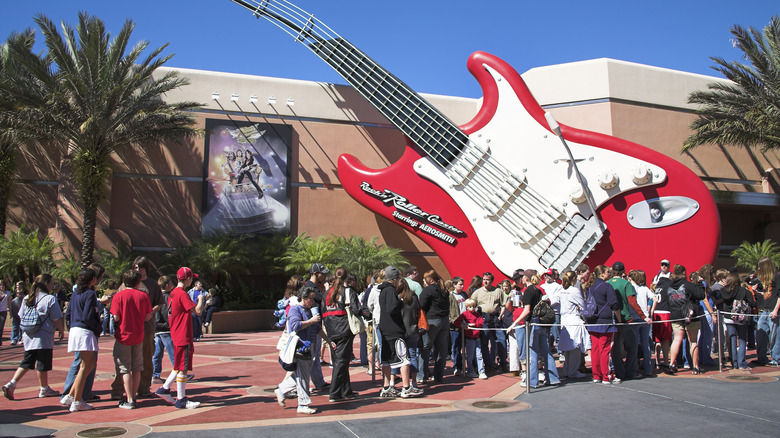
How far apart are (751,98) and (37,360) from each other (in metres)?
22.6

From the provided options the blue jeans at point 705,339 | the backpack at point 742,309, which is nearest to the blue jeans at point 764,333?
the backpack at point 742,309

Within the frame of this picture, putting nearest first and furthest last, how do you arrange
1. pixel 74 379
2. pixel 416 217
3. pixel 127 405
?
pixel 127 405 → pixel 74 379 → pixel 416 217

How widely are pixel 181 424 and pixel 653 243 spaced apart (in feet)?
44.7

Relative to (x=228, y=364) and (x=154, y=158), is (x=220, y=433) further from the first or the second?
(x=154, y=158)

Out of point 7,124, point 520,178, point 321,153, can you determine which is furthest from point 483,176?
point 7,124

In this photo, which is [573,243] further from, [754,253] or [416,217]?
[754,253]

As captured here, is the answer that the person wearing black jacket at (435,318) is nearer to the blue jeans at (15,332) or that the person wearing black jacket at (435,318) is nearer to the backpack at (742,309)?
the backpack at (742,309)

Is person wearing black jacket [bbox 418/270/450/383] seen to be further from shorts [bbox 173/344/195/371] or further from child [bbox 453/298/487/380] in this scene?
shorts [bbox 173/344/195/371]

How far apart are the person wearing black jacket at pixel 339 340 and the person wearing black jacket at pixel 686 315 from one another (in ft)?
17.1

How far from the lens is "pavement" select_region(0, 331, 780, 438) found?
604 cm

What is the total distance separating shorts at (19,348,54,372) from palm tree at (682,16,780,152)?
21.2 metres

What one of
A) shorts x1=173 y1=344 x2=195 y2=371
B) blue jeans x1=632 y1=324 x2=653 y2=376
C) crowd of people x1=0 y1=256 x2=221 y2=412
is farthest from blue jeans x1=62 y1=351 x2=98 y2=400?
blue jeans x1=632 y1=324 x2=653 y2=376

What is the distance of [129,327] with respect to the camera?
7.26m

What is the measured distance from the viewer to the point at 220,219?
889 inches
